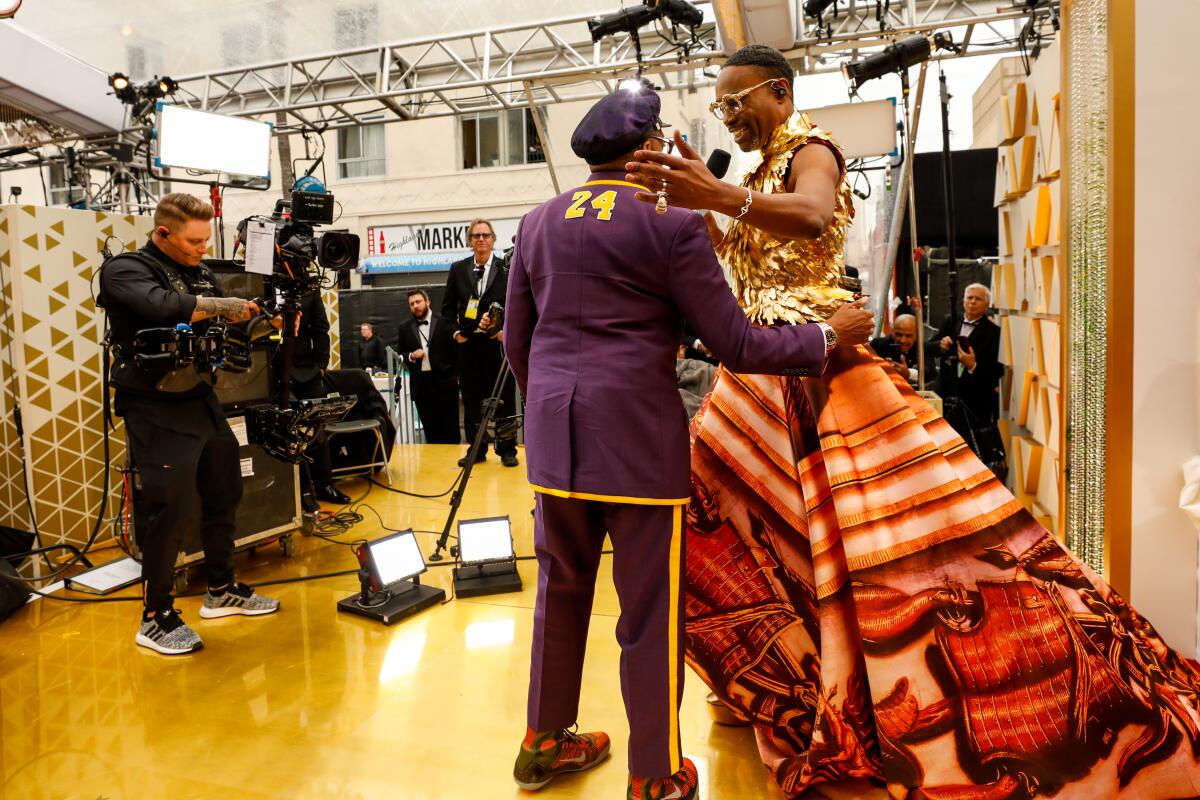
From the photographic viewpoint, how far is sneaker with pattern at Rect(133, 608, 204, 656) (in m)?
3.04

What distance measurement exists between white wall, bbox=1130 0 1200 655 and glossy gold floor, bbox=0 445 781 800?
4.23ft

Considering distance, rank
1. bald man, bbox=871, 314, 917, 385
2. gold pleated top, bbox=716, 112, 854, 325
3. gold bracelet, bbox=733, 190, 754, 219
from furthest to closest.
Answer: bald man, bbox=871, 314, 917, 385
gold pleated top, bbox=716, 112, 854, 325
gold bracelet, bbox=733, 190, 754, 219

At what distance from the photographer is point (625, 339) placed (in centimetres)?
177

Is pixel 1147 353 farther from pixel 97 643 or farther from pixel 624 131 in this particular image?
pixel 97 643

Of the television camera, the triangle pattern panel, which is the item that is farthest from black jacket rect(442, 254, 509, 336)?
the triangle pattern panel

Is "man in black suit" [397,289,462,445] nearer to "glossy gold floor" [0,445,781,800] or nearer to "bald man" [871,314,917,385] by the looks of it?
"glossy gold floor" [0,445,781,800]

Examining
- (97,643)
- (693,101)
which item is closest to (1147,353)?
(97,643)

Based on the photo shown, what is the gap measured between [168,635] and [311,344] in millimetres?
2328

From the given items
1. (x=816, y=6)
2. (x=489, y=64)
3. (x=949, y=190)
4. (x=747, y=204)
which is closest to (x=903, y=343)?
(x=949, y=190)

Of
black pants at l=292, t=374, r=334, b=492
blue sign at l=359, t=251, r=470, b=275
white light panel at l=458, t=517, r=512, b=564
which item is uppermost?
blue sign at l=359, t=251, r=470, b=275

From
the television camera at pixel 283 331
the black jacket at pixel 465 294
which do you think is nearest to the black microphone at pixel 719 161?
the television camera at pixel 283 331

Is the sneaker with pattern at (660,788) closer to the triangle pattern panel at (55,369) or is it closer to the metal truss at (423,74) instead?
the triangle pattern panel at (55,369)

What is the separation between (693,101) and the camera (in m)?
7.66

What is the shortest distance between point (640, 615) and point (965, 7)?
20.5 feet
